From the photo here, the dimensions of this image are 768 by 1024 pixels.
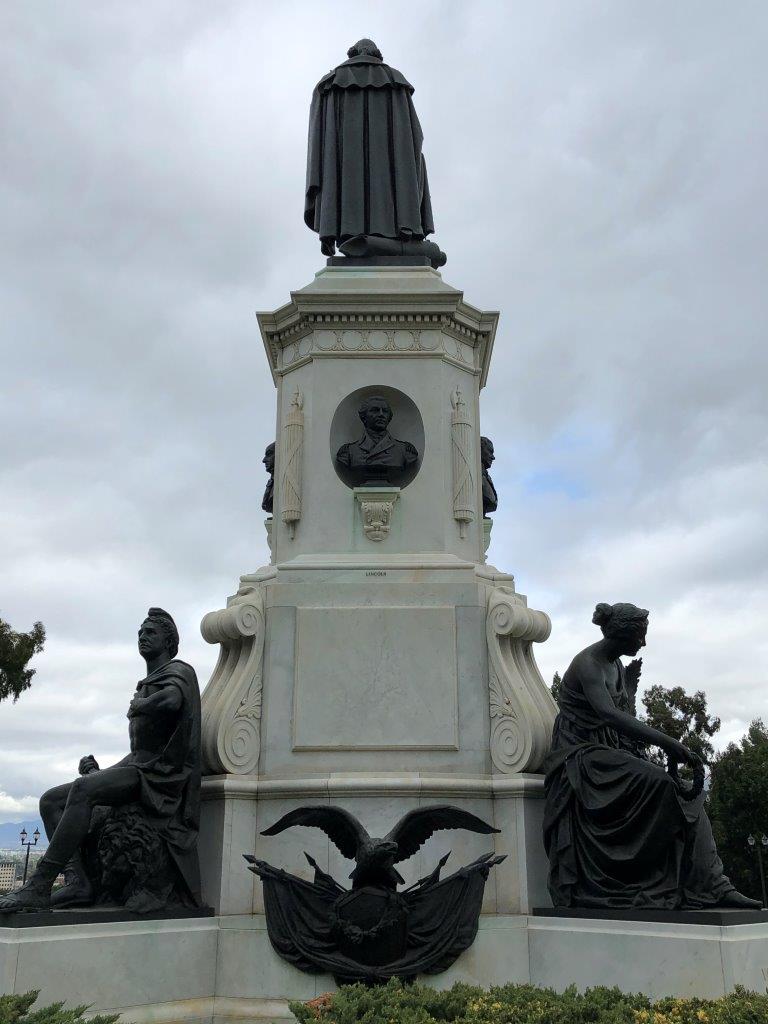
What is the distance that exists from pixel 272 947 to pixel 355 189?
8715 millimetres

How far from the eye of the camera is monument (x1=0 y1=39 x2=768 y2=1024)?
8.07 m

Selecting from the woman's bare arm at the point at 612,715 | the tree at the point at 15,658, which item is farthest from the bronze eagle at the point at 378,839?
the tree at the point at 15,658

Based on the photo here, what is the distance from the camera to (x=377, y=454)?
10.5 m

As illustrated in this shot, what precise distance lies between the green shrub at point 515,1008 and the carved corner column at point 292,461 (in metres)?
5.35

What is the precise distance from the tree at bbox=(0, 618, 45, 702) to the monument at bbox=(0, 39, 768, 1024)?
19.4 meters

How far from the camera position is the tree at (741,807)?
134ft

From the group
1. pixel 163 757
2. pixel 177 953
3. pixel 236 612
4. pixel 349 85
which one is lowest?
pixel 177 953

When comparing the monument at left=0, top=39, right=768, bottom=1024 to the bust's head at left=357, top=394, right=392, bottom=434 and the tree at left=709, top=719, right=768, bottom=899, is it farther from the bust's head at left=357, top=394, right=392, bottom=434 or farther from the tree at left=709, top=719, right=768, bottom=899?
the tree at left=709, top=719, right=768, bottom=899

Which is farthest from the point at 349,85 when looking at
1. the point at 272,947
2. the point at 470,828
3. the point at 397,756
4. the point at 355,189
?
the point at 272,947

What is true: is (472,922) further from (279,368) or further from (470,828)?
(279,368)

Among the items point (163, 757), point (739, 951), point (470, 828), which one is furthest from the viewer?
point (163, 757)

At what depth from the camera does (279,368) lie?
11539 mm

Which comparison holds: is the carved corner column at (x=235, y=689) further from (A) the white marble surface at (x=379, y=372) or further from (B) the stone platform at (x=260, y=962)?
(B) the stone platform at (x=260, y=962)

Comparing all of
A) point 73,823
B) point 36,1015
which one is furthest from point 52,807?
point 36,1015
